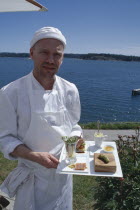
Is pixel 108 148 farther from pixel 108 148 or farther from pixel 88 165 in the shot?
pixel 88 165

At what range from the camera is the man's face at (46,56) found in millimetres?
1884

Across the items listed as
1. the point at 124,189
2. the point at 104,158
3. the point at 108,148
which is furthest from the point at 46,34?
the point at 124,189

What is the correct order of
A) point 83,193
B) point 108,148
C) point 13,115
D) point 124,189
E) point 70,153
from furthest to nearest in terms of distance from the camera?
point 83,193 → point 124,189 → point 108,148 → point 70,153 → point 13,115

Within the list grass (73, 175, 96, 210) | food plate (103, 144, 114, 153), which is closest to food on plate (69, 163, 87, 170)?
food plate (103, 144, 114, 153)

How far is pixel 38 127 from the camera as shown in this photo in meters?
1.89

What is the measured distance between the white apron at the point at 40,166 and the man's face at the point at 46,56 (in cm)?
14

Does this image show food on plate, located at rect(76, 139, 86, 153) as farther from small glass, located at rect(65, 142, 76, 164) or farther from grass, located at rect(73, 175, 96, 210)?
grass, located at rect(73, 175, 96, 210)

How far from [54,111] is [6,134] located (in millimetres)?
409

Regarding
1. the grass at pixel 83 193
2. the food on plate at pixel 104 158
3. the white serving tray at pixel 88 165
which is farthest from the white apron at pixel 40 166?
the grass at pixel 83 193

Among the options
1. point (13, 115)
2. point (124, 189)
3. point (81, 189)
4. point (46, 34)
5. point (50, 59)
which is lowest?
point (81, 189)

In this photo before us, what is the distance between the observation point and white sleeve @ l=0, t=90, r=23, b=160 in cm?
180

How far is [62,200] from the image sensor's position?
2.09m

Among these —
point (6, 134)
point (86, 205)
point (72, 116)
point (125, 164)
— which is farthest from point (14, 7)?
point (86, 205)

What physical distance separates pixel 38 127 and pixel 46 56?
21.2 inches
